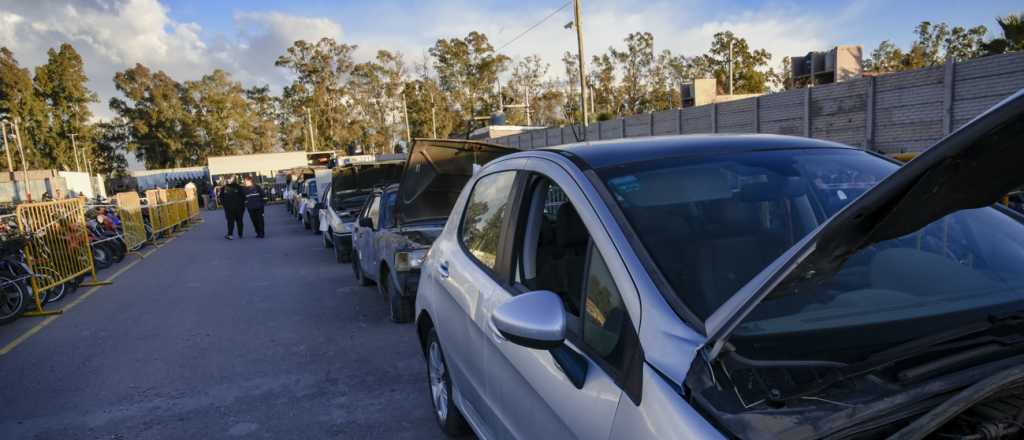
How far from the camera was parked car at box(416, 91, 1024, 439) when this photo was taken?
4.26 feet

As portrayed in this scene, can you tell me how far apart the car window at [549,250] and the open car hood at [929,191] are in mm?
1273

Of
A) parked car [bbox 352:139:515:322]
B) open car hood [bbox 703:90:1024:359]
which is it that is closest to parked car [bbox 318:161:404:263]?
parked car [bbox 352:139:515:322]

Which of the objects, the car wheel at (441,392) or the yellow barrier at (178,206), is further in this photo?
the yellow barrier at (178,206)

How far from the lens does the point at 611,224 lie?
200 cm

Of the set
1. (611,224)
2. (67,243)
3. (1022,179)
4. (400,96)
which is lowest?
(67,243)

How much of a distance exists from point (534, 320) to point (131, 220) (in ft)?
54.3

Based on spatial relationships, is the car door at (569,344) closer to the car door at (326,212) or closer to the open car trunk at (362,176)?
the car door at (326,212)

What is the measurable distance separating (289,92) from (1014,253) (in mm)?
77168

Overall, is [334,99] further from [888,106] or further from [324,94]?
[888,106]

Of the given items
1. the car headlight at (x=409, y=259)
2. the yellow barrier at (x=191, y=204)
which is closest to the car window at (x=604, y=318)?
the car headlight at (x=409, y=259)

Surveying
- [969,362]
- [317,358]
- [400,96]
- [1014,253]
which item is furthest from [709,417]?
[400,96]

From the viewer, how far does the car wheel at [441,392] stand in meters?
3.48

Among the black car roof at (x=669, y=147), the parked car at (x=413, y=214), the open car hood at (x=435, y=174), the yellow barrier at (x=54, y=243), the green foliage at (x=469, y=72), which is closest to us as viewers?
the black car roof at (x=669, y=147)

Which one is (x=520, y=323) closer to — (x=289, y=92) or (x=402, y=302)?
(x=402, y=302)
